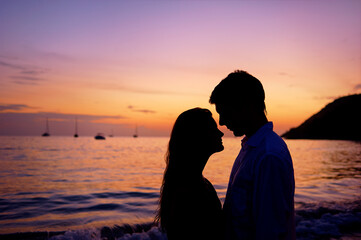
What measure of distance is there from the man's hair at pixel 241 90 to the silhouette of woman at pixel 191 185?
43cm

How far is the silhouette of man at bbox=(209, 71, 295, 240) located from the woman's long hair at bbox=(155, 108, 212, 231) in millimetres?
239

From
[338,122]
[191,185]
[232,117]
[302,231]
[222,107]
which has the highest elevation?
[222,107]

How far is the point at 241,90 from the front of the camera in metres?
2.46

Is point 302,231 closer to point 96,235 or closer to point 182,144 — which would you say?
point 96,235

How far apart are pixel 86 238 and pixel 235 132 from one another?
23.8 ft

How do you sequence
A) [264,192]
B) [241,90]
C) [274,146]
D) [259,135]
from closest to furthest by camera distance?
[264,192] < [274,146] < [259,135] < [241,90]

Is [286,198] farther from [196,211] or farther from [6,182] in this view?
[6,182]

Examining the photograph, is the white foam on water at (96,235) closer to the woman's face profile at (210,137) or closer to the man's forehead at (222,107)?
the woman's face profile at (210,137)

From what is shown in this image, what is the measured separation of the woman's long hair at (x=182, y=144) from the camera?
9.00 ft

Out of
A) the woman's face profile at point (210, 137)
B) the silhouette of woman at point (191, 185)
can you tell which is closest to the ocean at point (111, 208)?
the silhouette of woman at point (191, 185)

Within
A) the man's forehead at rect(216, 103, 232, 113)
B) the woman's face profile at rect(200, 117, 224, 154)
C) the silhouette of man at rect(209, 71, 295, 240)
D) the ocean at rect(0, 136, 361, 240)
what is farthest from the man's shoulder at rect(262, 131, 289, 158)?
the ocean at rect(0, 136, 361, 240)

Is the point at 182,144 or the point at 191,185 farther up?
the point at 182,144

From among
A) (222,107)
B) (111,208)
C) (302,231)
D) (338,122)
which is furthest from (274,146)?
(338,122)

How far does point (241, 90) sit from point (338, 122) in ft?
444
